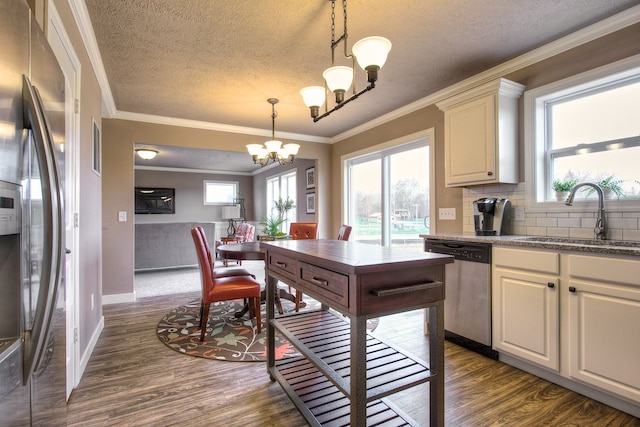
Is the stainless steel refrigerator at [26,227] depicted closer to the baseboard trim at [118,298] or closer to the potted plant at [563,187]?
the potted plant at [563,187]

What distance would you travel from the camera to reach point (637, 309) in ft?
5.45

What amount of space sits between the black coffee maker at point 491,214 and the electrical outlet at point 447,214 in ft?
1.85

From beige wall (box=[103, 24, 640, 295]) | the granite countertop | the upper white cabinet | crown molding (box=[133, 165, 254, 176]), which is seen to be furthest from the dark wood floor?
crown molding (box=[133, 165, 254, 176])

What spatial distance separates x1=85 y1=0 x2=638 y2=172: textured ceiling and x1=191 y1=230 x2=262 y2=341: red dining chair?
1.54 m

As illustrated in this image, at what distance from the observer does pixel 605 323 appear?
1.77 m

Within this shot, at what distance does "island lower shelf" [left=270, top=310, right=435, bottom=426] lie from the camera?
1.43 metres

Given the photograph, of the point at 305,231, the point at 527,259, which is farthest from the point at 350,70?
the point at 305,231

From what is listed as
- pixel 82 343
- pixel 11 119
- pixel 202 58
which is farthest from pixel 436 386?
pixel 202 58

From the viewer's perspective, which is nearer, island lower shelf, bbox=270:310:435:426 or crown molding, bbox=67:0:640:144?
island lower shelf, bbox=270:310:435:426

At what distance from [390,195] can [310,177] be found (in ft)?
6.61

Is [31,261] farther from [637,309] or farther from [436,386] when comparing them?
[637,309]

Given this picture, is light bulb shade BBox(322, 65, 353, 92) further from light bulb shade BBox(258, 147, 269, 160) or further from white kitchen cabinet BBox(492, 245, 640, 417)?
light bulb shade BBox(258, 147, 269, 160)

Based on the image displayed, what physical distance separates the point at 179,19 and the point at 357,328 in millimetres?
2314

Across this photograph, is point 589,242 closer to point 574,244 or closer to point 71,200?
point 574,244
